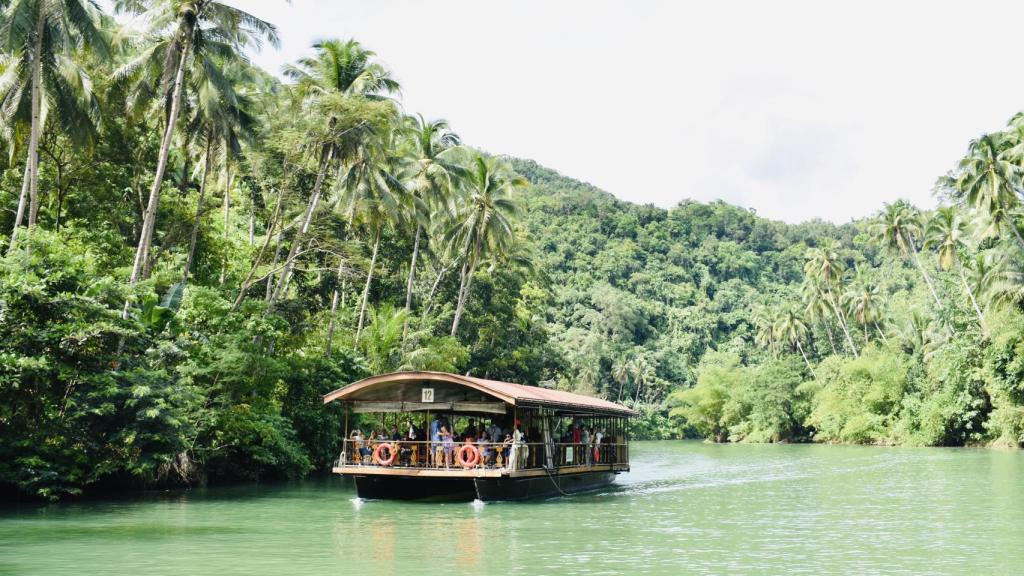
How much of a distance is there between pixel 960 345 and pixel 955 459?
37.2 ft

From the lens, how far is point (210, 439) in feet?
76.9

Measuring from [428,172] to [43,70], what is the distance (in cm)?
1654

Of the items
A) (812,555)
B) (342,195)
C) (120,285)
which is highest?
(342,195)

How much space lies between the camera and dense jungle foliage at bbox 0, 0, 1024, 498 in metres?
18.6

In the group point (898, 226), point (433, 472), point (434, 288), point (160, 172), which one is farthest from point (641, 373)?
point (433, 472)

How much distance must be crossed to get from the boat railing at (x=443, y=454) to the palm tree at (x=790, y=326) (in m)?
53.8

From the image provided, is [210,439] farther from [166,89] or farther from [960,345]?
[960,345]

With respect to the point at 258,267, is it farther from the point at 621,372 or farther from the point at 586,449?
the point at 621,372

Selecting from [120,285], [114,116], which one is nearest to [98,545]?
[120,285]

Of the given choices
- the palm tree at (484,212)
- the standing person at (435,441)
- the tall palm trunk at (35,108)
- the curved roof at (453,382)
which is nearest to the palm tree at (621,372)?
→ the palm tree at (484,212)

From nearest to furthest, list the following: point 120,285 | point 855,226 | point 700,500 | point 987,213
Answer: point 120,285
point 700,500
point 987,213
point 855,226

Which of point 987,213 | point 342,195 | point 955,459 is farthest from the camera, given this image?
point 987,213

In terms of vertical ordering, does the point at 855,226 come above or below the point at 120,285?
above

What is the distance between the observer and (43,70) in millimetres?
21359
